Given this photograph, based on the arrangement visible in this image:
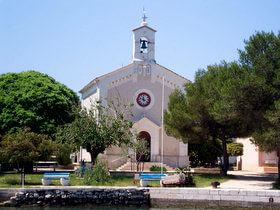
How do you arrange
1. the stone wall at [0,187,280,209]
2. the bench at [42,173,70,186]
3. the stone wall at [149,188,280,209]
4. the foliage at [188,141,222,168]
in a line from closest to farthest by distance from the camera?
the stone wall at [149,188,280,209] < the stone wall at [0,187,280,209] < the bench at [42,173,70,186] < the foliage at [188,141,222,168]

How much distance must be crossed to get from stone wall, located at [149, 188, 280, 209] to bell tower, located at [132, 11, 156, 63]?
17.0 metres

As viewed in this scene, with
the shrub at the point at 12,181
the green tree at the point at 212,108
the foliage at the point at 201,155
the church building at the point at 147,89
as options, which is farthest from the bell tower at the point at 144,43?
the shrub at the point at 12,181

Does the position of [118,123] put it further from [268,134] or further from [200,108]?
[268,134]

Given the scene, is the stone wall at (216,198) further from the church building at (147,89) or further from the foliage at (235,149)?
the foliage at (235,149)

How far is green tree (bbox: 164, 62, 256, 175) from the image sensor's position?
2416cm

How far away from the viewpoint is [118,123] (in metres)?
29.3

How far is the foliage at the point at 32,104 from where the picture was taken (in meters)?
30.5

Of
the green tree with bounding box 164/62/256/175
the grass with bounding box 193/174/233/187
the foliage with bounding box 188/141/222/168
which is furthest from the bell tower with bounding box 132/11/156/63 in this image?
the grass with bounding box 193/174/233/187

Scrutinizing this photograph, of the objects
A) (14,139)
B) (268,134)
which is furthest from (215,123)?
(14,139)

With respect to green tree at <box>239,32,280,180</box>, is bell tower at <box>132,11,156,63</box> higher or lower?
higher

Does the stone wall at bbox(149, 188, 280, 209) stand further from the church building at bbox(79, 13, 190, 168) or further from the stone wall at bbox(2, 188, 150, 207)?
the church building at bbox(79, 13, 190, 168)

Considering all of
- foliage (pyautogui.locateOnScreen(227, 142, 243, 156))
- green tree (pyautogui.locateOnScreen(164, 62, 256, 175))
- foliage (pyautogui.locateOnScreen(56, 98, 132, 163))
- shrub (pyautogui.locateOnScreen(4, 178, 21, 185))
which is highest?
green tree (pyautogui.locateOnScreen(164, 62, 256, 175))

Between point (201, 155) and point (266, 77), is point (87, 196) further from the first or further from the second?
point (201, 155)

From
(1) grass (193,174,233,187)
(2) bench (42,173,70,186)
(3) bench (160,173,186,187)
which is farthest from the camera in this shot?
(1) grass (193,174,233,187)
